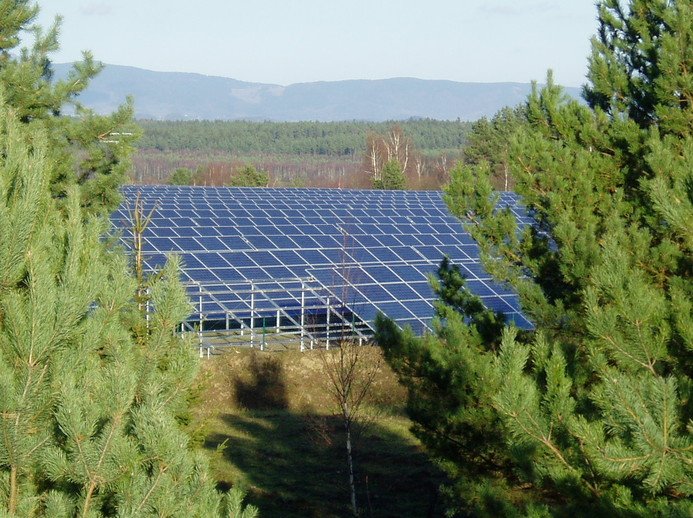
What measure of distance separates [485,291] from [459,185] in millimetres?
13126

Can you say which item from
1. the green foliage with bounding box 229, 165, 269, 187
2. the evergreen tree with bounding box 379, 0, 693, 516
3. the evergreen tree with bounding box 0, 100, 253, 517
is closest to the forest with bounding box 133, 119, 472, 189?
the green foliage with bounding box 229, 165, 269, 187

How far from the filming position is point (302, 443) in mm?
17969

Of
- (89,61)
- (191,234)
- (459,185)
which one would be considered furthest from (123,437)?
(191,234)

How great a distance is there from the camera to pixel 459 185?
11258 millimetres

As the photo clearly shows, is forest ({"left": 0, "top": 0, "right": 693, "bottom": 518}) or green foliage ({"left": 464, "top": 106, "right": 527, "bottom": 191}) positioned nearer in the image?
forest ({"left": 0, "top": 0, "right": 693, "bottom": 518})

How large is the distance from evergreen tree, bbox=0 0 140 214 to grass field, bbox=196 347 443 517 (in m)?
4.35

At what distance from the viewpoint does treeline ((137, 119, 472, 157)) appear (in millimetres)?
143450

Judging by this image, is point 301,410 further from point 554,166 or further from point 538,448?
point 538,448

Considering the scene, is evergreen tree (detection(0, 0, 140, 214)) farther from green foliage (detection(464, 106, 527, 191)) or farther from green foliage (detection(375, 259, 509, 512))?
green foliage (detection(464, 106, 527, 191))

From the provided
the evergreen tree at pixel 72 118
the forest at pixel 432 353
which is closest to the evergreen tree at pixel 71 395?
the forest at pixel 432 353

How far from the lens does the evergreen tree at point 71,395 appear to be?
4.36 metres

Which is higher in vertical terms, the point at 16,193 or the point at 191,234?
the point at 16,193

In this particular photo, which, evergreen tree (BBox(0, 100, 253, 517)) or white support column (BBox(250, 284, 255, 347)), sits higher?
evergreen tree (BBox(0, 100, 253, 517))

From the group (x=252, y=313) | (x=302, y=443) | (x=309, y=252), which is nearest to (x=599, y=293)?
(x=302, y=443)
